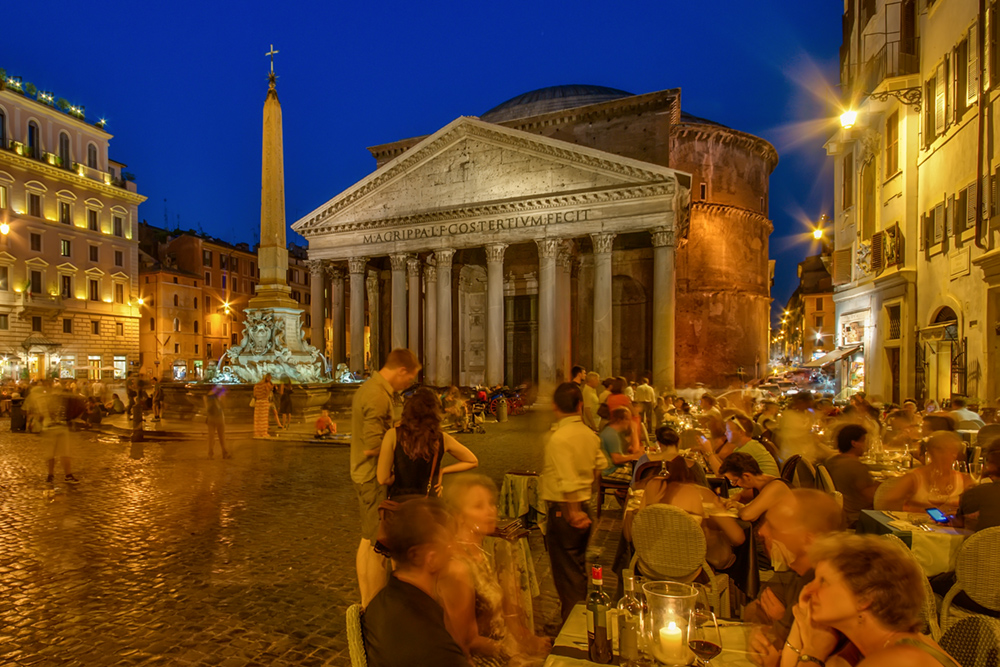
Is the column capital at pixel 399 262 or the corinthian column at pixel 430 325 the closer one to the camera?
the corinthian column at pixel 430 325

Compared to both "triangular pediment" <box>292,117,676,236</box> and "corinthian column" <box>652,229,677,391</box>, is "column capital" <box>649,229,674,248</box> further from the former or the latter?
"triangular pediment" <box>292,117,676,236</box>

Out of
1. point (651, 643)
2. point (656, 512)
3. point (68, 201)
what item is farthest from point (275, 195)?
point (68, 201)

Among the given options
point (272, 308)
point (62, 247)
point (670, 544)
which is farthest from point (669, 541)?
point (62, 247)

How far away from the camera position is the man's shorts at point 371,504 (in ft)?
Answer: 12.7

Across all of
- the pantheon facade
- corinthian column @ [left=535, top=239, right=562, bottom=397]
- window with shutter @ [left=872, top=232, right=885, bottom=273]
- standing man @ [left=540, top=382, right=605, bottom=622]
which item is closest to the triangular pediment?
the pantheon facade

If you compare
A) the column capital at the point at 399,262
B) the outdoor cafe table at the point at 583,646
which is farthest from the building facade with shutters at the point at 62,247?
the outdoor cafe table at the point at 583,646

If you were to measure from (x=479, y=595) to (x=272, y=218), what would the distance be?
1381 cm

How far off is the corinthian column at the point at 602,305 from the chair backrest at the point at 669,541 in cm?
1972

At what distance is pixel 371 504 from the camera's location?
12.9 feet

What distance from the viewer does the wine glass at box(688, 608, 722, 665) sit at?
6.96 ft

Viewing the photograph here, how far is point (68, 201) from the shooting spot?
3534 centimetres

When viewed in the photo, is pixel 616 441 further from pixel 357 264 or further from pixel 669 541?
pixel 357 264

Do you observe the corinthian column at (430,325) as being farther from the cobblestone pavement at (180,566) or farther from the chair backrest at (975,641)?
the chair backrest at (975,641)

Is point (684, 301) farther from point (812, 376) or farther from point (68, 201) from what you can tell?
point (68, 201)
